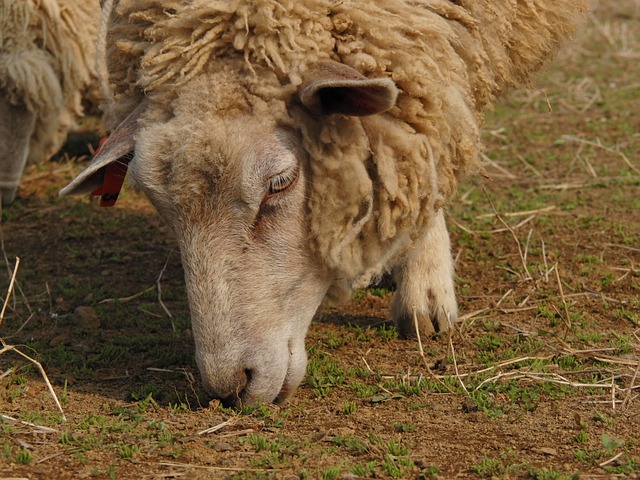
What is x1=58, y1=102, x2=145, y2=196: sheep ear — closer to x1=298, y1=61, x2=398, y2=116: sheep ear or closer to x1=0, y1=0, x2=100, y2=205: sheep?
x1=298, y1=61, x2=398, y2=116: sheep ear

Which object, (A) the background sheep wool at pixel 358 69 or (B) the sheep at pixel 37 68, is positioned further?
(B) the sheep at pixel 37 68

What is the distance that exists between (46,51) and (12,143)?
61 cm

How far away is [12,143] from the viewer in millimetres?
6027

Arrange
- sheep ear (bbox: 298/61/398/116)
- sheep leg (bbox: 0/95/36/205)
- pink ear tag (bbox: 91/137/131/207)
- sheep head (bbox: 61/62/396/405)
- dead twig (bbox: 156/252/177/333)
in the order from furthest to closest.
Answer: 1. sheep leg (bbox: 0/95/36/205)
2. dead twig (bbox: 156/252/177/333)
3. pink ear tag (bbox: 91/137/131/207)
4. sheep head (bbox: 61/62/396/405)
5. sheep ear (bbox: 298/61/398/116)

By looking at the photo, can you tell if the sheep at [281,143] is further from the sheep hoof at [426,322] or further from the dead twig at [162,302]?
the dead twig at [162,302]

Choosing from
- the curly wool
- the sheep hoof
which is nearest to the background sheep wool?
the sheep hoof

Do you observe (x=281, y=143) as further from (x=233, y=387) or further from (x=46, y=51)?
(x=46, y=51)

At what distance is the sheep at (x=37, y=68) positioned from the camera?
223 inches

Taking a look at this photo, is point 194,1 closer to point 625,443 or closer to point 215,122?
point 215,122

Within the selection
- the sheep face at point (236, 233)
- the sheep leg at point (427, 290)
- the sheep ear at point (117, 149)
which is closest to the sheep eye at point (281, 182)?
the sheep face at point (236, 233)

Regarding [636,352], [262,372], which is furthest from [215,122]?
[636,352]

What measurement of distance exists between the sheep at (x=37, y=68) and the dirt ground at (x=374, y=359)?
0.40m

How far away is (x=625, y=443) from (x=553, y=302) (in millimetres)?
1415

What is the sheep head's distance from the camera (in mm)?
3113
